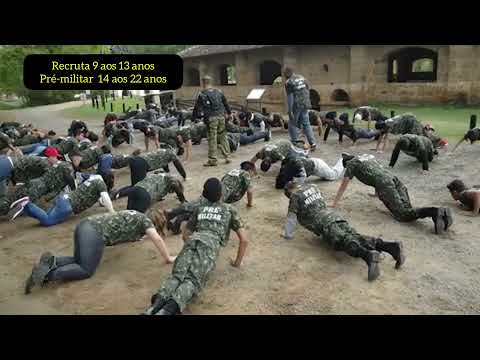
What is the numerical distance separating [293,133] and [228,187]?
4.79m

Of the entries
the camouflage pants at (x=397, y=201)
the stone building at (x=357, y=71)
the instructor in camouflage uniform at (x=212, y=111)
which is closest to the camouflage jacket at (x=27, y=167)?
the instructor in camouflage uniform at (x=212, y=111)

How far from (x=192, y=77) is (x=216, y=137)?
837 inches

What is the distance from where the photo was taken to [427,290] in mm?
4438

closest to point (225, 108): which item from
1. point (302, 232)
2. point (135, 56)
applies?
point (135, 56)

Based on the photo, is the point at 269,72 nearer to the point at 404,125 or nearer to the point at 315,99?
the point at 315,99

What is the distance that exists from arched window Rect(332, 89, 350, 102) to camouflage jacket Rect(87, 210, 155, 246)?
717 inches

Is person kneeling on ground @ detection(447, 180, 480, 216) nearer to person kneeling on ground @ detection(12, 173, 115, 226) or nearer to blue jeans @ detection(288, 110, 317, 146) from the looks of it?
blue jeans @ detection(288, 110, 317, 146)

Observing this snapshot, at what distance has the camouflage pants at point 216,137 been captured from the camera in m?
10.1

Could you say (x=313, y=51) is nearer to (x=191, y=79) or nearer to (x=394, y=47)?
(x=394, y=47)

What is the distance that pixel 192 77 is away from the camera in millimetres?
30484

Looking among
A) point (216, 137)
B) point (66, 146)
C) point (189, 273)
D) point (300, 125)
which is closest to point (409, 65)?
point (300, 125)

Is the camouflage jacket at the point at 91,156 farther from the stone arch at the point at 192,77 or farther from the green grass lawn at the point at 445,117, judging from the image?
the stone arch at the point at 192,77
